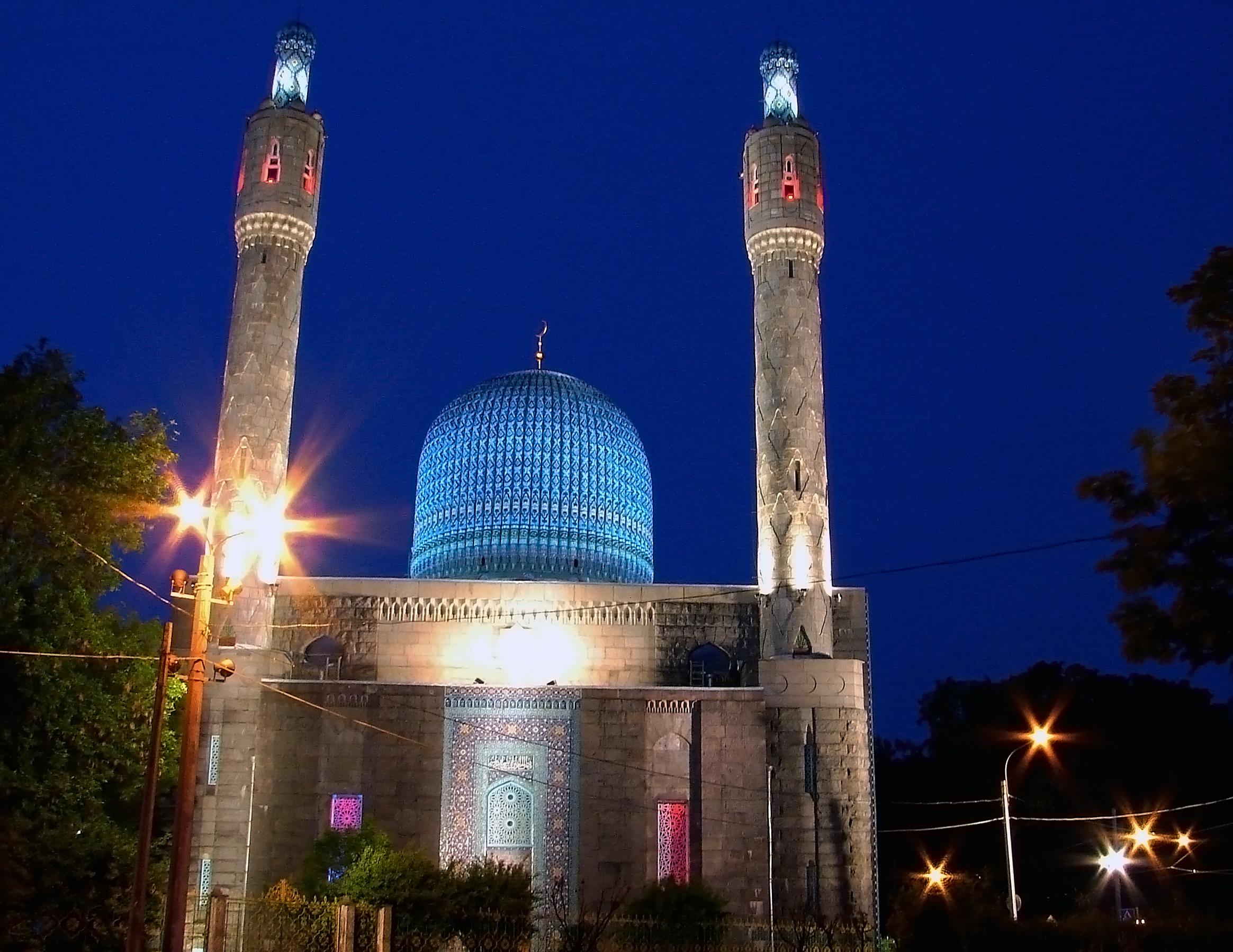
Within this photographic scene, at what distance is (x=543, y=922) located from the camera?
24.2 m

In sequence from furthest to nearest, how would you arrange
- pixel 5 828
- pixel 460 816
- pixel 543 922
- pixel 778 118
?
pixel 778 118 < pixel 460 816 < pixel 543 922 < pixel 5 828

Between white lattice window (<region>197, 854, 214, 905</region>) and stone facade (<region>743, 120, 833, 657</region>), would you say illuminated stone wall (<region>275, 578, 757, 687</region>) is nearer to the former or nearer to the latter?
stone facade (<region>743, 120, 833, 657</region>)

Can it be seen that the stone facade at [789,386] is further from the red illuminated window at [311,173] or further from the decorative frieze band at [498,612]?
the red illuminated window at [311,173]

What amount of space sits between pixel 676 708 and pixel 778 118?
15167 mm

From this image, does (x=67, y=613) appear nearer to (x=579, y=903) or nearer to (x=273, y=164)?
(x=579, y=903)

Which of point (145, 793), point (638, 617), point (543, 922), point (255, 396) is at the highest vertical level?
point (255, 396)

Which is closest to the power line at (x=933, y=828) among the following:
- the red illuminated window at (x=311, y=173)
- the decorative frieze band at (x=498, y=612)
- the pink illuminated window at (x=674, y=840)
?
the pink illuminated window at (x=674, y=840)

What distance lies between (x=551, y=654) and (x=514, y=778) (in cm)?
357

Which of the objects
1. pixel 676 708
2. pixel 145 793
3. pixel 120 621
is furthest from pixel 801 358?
pixel 145 793

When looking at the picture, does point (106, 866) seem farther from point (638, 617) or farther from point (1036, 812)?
point (1036, 812)

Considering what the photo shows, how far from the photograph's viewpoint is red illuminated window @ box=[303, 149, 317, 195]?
3130cm

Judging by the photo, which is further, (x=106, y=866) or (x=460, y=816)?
(x=460, y=816)

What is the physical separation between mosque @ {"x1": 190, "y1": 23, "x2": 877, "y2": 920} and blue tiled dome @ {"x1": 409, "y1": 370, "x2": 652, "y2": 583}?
0.08m

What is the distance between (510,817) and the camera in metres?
26.7
